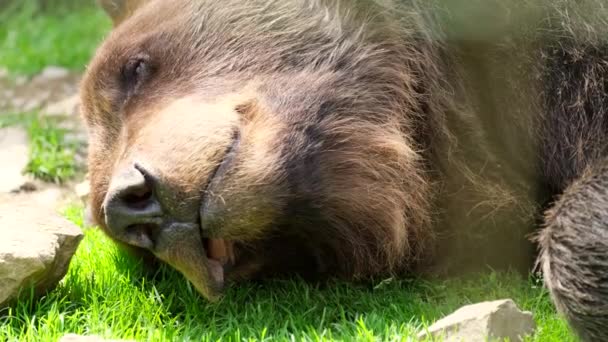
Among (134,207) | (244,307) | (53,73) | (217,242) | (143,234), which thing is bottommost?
(244,307)

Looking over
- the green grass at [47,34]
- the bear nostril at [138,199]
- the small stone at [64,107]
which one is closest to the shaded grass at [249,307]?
the bear nostril at [138,199]

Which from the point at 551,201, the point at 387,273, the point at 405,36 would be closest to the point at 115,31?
the point at 405,36

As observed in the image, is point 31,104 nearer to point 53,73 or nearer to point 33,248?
point 53,73

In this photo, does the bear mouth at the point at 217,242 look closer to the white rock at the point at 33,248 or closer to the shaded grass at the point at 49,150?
the white rock at the point at 33,248

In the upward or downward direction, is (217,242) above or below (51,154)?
below

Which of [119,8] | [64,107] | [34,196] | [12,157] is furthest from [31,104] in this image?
[119,8]

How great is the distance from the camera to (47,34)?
9141 mm

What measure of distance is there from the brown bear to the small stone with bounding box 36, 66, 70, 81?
417 cm

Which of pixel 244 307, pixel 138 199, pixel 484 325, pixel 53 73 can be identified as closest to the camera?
pixel 484 325

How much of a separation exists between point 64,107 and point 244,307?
3792 millimetres

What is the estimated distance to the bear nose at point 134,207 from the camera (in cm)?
338

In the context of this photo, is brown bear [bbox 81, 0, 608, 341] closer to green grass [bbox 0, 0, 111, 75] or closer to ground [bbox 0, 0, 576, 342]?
ground [bbox 0, 0, 576, 342]

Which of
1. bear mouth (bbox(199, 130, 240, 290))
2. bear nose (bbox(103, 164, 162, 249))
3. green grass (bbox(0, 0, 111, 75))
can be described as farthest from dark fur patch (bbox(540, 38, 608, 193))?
green grass (bbox(0, 0, 111, 75))

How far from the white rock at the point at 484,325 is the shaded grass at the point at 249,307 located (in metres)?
0.17
